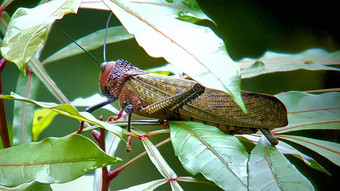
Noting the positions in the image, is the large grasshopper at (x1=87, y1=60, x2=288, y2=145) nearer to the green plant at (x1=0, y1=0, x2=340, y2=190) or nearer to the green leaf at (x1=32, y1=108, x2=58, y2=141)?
the green plant at (x1=0, y1=0, x2=340, y2=190)

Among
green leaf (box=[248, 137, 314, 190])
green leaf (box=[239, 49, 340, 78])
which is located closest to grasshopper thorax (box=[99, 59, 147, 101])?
green leaf (box=[239, 49, 340, 78])

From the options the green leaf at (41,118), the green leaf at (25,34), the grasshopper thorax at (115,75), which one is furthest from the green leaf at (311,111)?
the green leaf at (41,118)

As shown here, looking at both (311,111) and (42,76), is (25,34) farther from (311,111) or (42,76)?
(311,111)

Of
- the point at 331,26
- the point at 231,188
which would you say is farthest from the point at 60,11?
the point at 331,26

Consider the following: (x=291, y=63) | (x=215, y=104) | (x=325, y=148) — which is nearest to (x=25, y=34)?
(x=215, y=104)

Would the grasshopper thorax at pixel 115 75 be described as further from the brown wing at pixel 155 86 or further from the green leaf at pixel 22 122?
the green leaf at pixel 22 122

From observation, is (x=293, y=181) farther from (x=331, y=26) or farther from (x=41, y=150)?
(x=331, y=26)
